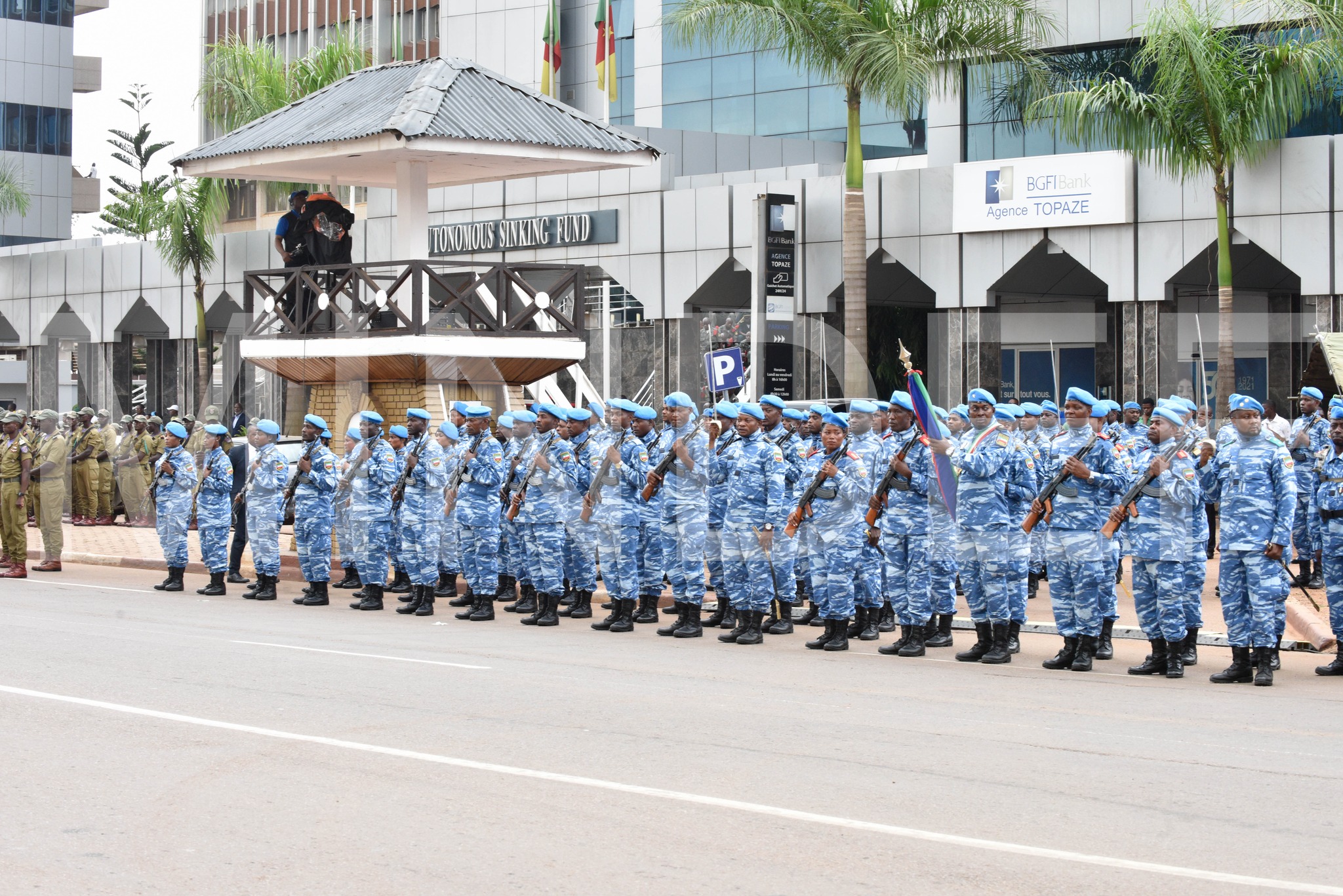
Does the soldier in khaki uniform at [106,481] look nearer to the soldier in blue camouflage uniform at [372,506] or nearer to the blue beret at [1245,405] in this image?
the soldier in blue camouflage uniform at [372,506]

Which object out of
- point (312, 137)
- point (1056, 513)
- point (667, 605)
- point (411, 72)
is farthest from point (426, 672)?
point (411, 72)

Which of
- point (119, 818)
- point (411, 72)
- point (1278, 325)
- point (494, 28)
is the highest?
point (494, 28)

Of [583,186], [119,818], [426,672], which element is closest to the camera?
[119,818]

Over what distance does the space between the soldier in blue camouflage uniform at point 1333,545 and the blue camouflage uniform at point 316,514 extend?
31.9 ft

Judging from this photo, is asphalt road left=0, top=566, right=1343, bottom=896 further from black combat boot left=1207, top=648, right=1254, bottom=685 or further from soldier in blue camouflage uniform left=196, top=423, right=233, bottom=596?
soldier in blue camouflage uniform left=196, top=423, right=233, bottom=596

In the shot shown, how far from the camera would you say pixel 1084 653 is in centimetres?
1197

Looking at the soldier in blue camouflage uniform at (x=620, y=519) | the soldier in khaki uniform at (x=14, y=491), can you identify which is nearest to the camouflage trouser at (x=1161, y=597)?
the soldier in blue camouflage uniform at (x=620, y=519)

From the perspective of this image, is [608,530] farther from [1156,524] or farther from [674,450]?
[1156,524]

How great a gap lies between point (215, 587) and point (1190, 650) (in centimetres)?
1046

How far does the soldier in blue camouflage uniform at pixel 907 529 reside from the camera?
42.1 ft

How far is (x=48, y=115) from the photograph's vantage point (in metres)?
62.6

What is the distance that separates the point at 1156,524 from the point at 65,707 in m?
7.57

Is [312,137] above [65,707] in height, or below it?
above

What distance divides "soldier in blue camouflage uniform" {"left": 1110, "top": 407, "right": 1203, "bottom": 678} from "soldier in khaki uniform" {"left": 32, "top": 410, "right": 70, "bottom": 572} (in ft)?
42.7
